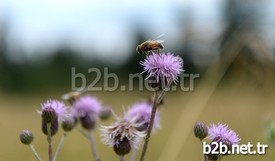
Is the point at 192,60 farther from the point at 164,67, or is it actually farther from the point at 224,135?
the point at 224,135

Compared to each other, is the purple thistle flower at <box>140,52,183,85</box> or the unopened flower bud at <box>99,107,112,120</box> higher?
the purple thistle flower at <box>140,52,183,85</box>

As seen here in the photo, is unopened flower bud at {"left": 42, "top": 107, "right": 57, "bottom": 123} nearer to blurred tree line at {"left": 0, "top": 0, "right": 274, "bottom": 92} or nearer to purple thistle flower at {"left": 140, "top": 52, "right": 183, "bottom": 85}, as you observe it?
purple thistle flower at {"left": 140, "top": 52, "right": 183, "bottom": 85}

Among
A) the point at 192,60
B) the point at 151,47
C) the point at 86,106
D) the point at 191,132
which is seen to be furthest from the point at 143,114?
the point at 192,60

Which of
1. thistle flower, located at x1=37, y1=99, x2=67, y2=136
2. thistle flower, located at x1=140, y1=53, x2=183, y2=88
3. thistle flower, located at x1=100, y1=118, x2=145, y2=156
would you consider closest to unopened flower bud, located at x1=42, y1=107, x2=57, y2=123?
thistle flower, located at x1=37, y1=99, x2=67, y2=136

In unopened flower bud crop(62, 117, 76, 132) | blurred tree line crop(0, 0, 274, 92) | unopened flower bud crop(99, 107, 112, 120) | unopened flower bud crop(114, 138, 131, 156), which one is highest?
blurred tree line crop(0, 0, 274, 92)

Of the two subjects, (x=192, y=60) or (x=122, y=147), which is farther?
(x=192, y=60)

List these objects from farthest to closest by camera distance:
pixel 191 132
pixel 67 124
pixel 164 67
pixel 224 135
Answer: pixel 191 132, pixel 67 124, pixel 164 67, pixel 224 135

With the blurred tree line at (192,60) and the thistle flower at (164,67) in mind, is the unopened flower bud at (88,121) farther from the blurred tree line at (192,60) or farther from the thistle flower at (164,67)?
the blurred tree line at (192,60)
